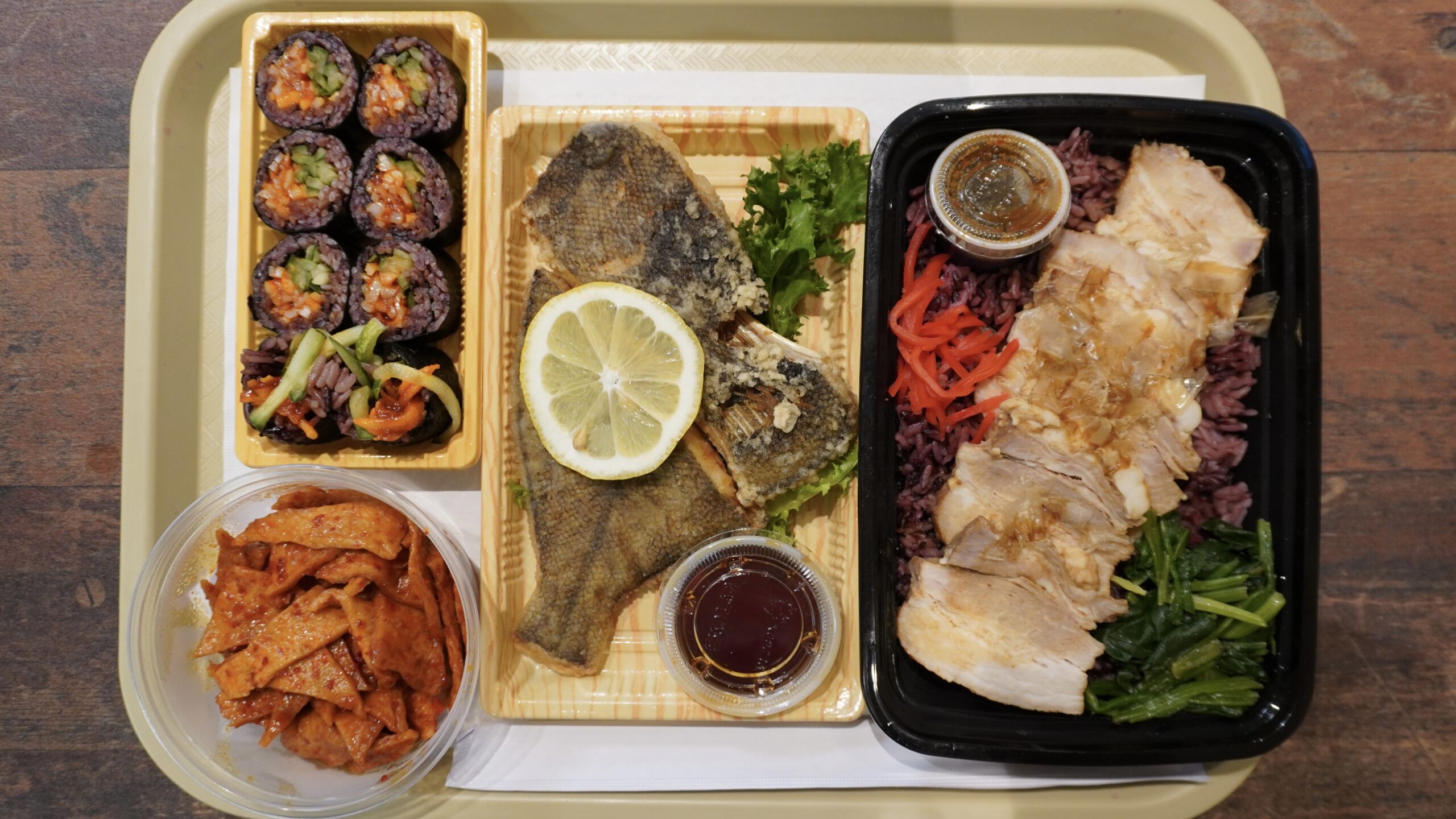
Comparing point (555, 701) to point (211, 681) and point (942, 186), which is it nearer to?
point (211, 681)

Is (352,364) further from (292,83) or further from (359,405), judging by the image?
(292,83)

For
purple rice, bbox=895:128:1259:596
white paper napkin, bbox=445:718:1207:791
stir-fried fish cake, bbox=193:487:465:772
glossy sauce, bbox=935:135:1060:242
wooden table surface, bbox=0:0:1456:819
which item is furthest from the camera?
wooden table surface, bbox=0:0:1456:819

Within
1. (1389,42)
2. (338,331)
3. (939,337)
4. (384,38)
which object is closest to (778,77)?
(939,337)

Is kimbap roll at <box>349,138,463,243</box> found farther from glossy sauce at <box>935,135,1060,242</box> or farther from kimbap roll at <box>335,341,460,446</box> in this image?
glossy sauce at <box>935,135,1060,242</box>

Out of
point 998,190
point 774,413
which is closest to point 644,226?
point 774,413

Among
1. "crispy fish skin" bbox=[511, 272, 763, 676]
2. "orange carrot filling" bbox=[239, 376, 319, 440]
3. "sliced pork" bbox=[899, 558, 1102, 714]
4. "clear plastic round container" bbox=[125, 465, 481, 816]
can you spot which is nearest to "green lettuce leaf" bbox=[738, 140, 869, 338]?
"crispy fish skin" bbox=[511, 272, 763, 676]
